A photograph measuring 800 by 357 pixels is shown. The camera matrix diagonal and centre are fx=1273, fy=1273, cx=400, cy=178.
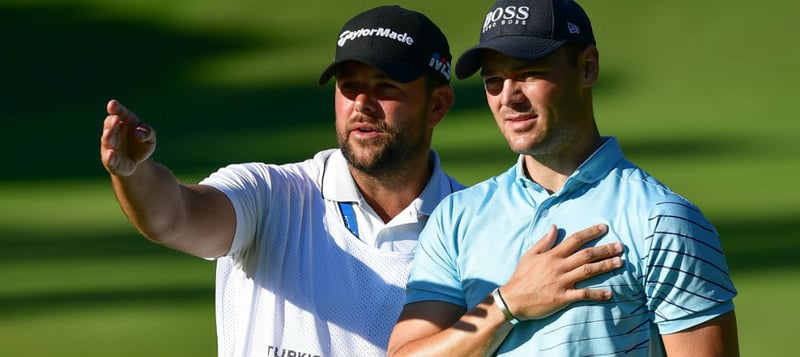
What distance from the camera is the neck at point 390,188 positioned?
3826mm

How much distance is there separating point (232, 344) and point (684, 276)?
1.55m

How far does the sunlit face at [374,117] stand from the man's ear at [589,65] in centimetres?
85

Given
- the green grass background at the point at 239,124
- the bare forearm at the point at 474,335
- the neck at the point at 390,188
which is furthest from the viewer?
the green grass background at the point at 239,124

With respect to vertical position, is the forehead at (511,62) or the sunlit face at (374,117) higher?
the forehead at (511,62)

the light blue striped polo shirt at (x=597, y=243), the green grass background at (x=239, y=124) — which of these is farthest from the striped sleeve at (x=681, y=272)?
the green grass background at (x=239, y=124)

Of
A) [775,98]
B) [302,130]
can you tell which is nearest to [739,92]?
[775,98]

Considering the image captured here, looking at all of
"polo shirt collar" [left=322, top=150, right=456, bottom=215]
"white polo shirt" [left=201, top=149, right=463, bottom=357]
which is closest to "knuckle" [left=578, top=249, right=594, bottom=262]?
"white polo shirt" [left=201, top=149, right=463, bottom=357]

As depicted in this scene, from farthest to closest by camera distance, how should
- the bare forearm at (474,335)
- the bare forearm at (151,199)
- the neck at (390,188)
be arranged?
the neck at (390,188) → the bare forearm at (151,199) → the bare forearm at (474,335)

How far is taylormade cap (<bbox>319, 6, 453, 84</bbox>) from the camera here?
367cm

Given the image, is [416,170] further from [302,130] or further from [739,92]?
[739,92]

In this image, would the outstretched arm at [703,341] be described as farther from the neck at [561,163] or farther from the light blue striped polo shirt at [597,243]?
the neck at [561,163]

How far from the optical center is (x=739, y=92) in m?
8.47

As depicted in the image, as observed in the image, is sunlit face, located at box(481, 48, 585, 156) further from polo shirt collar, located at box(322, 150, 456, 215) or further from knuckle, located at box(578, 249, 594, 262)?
polo shirt collar, located at box(322, 150, 456, 215)

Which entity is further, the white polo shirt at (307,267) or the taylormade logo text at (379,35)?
the taylormade logo text at (379,35)
